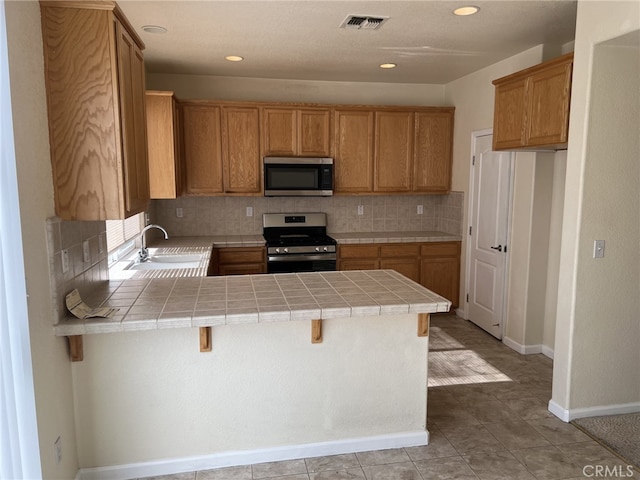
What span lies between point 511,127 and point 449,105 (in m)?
1.91

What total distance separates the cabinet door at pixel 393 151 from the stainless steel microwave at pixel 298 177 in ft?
1.94

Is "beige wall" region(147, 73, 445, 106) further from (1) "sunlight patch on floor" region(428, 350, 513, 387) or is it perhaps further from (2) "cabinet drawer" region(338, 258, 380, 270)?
(1) "sunlight patch on floor" region(428, 350, 513, 387)

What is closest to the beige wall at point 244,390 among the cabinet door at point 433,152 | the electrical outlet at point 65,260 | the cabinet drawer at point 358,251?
the electrical outlet at point 65,260

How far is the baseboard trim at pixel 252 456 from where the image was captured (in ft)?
7.64

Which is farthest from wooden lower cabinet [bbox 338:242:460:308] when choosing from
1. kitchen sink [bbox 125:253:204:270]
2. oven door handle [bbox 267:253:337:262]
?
kitchen sink [bbox 125:253:204:270]

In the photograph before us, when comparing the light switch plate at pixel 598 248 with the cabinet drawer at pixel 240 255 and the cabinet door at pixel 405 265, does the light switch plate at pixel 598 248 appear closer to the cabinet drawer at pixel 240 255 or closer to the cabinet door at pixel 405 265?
the cabinet door at pixel 405 265

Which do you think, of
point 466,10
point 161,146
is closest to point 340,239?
point 161,146

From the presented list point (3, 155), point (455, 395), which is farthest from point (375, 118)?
point (3, 155)

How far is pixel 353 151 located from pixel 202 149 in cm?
162

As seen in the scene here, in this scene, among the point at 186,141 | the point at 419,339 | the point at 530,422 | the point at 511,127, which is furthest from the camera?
the point at 186,141

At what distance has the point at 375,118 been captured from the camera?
4.96 m

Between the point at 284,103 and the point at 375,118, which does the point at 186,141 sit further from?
the point at 375,118

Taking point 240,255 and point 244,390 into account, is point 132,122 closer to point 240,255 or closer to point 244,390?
point 244,390

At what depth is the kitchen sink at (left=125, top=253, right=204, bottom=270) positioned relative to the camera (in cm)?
365
